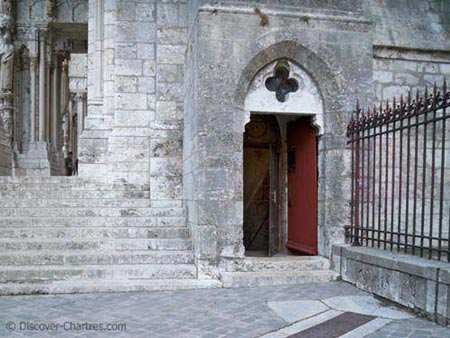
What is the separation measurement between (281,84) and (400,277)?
271 centimetres

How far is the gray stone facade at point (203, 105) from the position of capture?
5.09 meters

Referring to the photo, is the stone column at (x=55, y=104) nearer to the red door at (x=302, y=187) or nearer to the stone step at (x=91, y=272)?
the red door at (x=302, y=187)

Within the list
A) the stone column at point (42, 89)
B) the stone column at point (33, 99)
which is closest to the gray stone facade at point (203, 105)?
the stone column at point (42, 89)

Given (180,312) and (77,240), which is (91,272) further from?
(180,312)

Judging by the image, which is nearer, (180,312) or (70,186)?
(180,312)

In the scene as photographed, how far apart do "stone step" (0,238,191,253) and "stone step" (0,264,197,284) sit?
1.39 feet

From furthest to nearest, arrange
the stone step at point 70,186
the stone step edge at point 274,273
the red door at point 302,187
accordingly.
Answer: the stone step at point 70,186
the red door at point 302,187
the stone step edge at point 274,273

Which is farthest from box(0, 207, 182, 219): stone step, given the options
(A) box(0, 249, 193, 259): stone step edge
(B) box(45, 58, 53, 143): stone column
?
(B) box(45, 58, 53, 143): stone column

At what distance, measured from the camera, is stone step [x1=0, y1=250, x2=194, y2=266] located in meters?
5.05

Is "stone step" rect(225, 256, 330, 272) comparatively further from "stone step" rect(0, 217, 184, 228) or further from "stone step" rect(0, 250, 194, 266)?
"stone step" rect(0, 217, 184, 228)

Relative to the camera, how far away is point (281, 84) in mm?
5578

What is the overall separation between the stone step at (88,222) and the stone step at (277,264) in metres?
1.37

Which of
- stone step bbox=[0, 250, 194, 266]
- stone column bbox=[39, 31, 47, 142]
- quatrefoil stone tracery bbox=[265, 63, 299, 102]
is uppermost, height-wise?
stone column bbox=[39, 31, 47, 142]

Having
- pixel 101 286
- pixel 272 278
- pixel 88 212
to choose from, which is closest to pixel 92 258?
pixel 101 286
